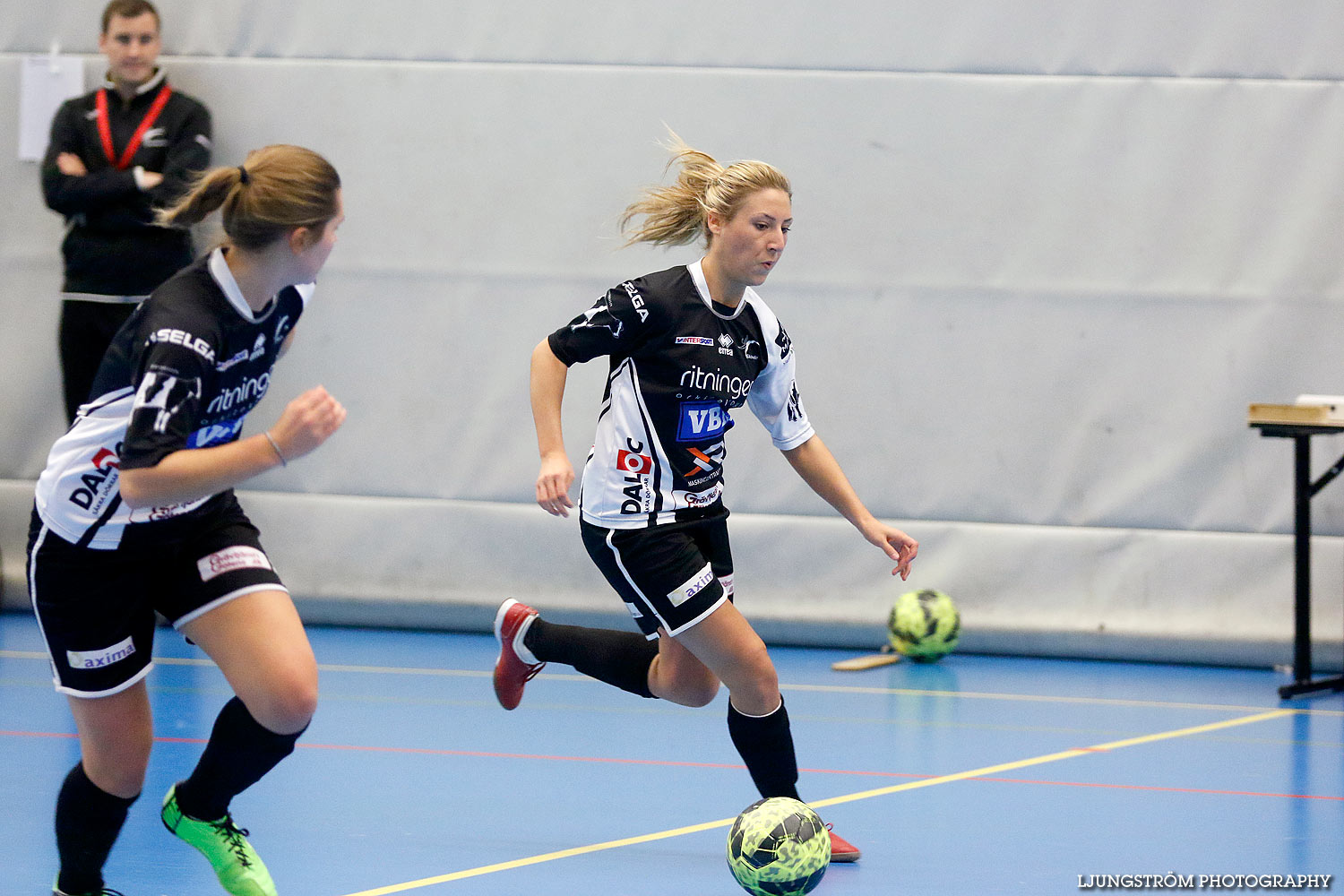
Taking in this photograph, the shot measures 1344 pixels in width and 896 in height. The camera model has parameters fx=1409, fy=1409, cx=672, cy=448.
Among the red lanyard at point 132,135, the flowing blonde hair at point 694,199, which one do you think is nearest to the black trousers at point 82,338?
the red lanyard at point 132,135

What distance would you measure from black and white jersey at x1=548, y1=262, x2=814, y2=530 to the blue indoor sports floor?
0.88m

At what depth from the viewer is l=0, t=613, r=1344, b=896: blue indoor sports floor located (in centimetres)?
336

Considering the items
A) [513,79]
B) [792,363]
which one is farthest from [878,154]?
[792,363]

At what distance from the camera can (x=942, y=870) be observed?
3389 mm

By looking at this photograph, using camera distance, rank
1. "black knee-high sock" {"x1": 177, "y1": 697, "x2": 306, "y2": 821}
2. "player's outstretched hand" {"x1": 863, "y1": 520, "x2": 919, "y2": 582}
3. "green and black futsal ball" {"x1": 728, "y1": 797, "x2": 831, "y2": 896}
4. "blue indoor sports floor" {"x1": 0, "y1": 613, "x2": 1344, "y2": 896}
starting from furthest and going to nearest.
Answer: "player's outstretched hand" {"x1": 863, "y1": 520, "x2": 919, "y2": 582} → "blue indoor sports floor" {"x1": 0, "y1": 613, "x2": 1344, "y2": 896} → "green and black futsal ball" {"x1": 728, "y1": 797, "x2": 831, "y2": 896} → "black knee-high sock" {"x1": 177, "y1": 697, "x2": 306, "y2": 821}

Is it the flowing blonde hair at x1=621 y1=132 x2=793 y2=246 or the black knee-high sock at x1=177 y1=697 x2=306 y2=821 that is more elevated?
the flowing blonde hair at x1=621 y1=132 x2=793 y2=246

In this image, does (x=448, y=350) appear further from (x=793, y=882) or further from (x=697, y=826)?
(x=793, y=882)

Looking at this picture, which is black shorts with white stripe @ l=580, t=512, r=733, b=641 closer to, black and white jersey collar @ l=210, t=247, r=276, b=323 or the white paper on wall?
black and white jersey collar @ l=210, t=247, r=276, b=323

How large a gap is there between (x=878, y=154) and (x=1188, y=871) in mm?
3602

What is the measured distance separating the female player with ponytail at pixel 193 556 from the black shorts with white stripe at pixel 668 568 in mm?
912

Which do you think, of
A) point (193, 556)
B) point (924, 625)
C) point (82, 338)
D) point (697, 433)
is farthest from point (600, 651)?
point (82, 338)

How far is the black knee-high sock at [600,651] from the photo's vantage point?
154 inches

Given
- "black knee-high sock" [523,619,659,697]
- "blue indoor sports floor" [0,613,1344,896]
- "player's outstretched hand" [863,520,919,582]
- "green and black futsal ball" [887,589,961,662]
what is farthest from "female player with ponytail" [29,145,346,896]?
"green and black futsal ball" [887,589,961,662]

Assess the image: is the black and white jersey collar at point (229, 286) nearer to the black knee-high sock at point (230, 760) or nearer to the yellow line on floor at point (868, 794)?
the black knee-high sock at point (230, 760)
